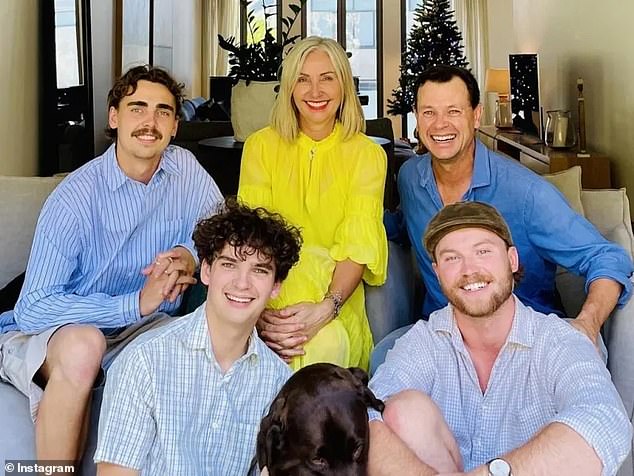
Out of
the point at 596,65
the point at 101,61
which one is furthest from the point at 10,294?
the point at 596,65

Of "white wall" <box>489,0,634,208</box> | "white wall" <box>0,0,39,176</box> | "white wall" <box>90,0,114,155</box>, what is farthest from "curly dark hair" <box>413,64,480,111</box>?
"white wall" <box>489,0,634,208</box>

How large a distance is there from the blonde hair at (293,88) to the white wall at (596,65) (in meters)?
2.70

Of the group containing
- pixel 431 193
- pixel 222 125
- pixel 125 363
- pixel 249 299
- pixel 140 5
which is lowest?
pixel 125 363

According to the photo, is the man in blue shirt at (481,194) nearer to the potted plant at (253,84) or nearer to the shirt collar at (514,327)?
the shirt collar at (514,327)

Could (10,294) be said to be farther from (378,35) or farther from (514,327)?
(378,35)

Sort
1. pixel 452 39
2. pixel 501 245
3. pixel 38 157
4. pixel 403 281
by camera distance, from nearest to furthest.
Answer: pixel 501 245
pixel 403 281
pixel 38 157
pixel 452 39

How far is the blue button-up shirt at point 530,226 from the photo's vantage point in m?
2.12

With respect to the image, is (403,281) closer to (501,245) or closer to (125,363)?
(501,245)

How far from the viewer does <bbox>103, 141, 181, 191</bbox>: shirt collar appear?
6.88 feet

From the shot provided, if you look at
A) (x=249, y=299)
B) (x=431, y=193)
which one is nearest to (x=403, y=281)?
(x=431, y=193)

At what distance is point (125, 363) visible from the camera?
1.54m

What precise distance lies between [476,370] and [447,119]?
0.84 m

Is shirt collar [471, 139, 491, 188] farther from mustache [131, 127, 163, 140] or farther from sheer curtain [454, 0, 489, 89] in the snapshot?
sheer curtain [454, 0, 489, 89]

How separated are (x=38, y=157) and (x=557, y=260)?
2151 millimetres
